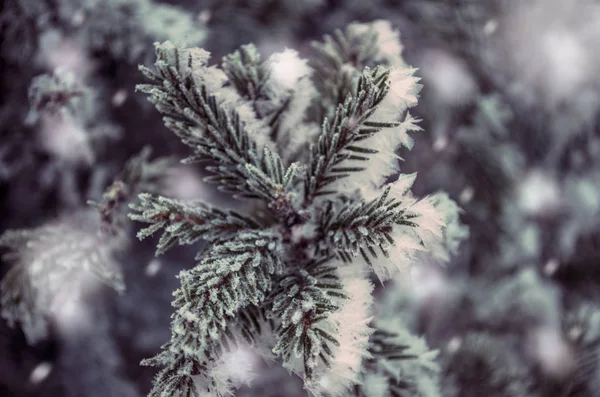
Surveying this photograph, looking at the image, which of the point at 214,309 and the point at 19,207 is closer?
the point at 214,309

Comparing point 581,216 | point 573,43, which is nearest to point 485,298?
point 581,216

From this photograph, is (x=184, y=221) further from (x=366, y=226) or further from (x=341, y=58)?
(x=341, y=58)

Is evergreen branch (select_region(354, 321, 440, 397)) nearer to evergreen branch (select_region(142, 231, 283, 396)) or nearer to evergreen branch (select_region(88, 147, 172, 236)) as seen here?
evergreen branch (select_region(142, 231, 283, 396))

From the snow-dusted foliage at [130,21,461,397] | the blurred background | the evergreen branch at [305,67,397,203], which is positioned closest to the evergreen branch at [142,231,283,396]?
the snow-dusted foliage at [130,21,461,397]

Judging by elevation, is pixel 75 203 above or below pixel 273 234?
above

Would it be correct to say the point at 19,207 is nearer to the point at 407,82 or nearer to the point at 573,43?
the point at 407,82

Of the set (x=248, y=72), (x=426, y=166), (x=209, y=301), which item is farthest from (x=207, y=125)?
(x=426, y=166)
